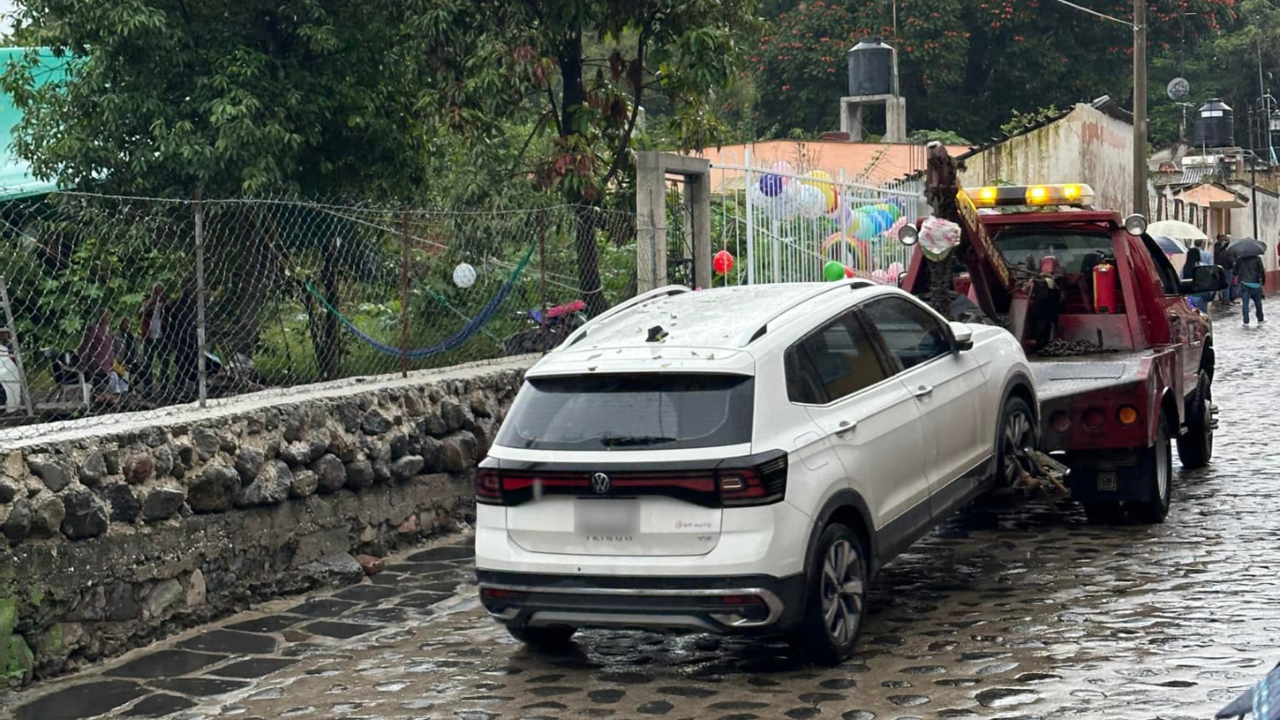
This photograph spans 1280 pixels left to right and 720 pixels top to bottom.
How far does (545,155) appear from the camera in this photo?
1446 centimetres

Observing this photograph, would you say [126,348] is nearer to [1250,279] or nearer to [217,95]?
[217,95]

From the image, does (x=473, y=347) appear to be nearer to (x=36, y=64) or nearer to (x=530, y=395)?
(x=530, y=395)

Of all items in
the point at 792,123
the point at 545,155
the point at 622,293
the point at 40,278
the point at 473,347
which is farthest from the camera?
the point at 792,123

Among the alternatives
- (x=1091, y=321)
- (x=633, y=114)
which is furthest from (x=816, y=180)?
(x=1091, y=321)

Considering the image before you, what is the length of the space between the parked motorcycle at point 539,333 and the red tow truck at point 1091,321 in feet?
9.50

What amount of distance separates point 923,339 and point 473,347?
4.38 m

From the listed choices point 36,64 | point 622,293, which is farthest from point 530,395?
point 36,64

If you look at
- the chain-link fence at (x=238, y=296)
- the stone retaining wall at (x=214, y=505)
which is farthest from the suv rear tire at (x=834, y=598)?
the chain-link fence at (x=238, y=296)

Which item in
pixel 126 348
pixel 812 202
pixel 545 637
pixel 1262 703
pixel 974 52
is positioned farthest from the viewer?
pixel 974 52

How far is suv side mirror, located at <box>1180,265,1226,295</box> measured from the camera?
11.2 m

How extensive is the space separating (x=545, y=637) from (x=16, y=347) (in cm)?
304

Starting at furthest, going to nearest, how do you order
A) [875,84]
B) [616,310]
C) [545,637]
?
[875,84]
[616,310]
[545,637]

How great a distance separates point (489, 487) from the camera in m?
6.75

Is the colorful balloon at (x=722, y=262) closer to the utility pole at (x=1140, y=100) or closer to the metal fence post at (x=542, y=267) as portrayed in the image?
the metal fence post at (x=542, y=267)
